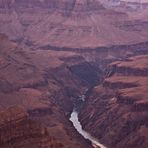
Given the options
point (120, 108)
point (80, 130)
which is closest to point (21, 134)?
point (80, 130)

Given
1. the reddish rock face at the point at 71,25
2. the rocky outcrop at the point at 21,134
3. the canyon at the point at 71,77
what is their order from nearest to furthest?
the rocky outcrop at the point at 21,134
the canyon at the point at 71,77
the reddish rock face at the point at 71,25

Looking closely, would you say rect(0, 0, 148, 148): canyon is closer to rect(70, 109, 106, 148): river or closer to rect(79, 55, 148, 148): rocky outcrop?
rect(79, 55, 148, 148): rocky outcrop

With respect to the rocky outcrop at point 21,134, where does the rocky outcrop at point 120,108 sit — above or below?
below

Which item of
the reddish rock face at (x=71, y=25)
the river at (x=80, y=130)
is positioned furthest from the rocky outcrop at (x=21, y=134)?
the reddish rock face at (x=71, y=25)

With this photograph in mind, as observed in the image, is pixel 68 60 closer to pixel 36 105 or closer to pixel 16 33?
pixel 16 33

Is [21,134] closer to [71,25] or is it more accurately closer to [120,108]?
[120,108]

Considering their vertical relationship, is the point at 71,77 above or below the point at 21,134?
below

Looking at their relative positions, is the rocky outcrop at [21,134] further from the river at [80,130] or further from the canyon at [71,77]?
the river at [80,130]

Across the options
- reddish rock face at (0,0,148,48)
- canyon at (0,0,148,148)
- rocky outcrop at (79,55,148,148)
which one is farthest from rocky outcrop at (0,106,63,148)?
reddish rock face at (0,0,148,48)

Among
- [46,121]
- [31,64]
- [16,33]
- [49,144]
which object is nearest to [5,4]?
[16,33]
